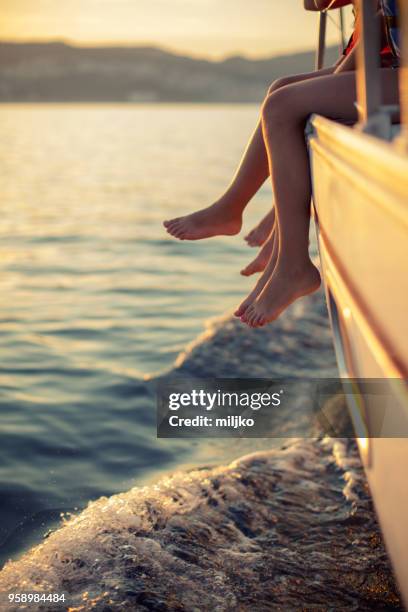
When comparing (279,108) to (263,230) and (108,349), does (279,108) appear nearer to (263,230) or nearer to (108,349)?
(263,230)

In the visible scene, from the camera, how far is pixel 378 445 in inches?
78.4

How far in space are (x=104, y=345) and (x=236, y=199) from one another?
10.6 ft

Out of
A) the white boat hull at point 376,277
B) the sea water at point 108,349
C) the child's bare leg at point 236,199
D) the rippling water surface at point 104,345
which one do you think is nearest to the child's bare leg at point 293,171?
the white boat hull at point 376,277

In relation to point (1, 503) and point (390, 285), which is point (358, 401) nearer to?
point (390, 285)

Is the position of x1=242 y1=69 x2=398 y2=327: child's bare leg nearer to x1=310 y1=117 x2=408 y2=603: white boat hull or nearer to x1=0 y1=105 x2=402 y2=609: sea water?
x1=310 y1=117 x2=408 y2=603: white boat hull

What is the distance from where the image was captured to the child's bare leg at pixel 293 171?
94.7 inches

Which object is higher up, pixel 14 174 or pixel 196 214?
pixel 196 214

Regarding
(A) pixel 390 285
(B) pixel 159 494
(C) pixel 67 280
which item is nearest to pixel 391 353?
(A) pixel 390 285

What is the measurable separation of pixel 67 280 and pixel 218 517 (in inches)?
208
